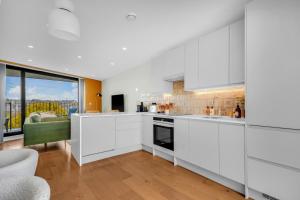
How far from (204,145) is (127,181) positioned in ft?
3.99

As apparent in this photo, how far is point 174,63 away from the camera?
114 inches

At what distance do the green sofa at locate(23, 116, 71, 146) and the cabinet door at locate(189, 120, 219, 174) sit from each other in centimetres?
314

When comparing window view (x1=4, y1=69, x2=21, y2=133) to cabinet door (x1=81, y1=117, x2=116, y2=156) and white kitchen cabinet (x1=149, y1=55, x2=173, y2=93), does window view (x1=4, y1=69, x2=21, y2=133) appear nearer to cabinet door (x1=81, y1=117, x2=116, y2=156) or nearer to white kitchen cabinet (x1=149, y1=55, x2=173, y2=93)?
cabinet door (x1=81, y1=117, x2=116, y2=156)

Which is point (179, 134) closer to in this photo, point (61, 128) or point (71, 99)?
point (61, 128)

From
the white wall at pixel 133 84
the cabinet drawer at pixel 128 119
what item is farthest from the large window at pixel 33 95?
the cabinet drawer at pixel 128 119

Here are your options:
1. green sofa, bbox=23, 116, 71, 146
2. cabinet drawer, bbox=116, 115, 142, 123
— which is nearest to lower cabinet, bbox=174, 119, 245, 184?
cabinet drawer, bbox=116, 115, 142, 123

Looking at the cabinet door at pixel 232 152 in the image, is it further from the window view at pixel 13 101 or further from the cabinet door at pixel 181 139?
the window view at pixel 13 101

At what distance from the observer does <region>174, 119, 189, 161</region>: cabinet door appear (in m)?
2.35

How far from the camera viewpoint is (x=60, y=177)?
2.18m

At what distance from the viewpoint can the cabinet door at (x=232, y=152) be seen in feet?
5.60

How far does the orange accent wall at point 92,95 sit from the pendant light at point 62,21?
5.46 meters

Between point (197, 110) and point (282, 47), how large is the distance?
164cm

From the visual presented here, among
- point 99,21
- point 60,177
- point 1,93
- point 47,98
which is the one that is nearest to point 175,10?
point 99,21

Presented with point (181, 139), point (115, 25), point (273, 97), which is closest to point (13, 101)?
point (115, 25)
